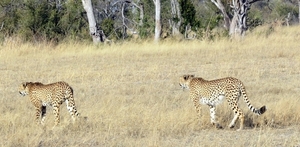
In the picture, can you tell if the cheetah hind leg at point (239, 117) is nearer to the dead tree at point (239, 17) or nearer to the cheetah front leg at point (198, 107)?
the cheetah front leg at point (198, 107)

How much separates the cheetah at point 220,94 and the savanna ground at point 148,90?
0.19 meters

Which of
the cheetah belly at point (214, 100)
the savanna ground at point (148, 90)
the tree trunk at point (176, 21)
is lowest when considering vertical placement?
the savanna ground at point (148, 90)

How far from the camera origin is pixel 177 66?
14.9m

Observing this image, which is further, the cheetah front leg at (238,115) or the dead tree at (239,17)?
the dead tree at (239,17)

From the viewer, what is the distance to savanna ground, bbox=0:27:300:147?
737 centimetres

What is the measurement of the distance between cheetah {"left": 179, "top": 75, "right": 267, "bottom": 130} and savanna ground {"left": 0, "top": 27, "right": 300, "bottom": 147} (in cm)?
19

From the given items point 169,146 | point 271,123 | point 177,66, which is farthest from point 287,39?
point 169,146

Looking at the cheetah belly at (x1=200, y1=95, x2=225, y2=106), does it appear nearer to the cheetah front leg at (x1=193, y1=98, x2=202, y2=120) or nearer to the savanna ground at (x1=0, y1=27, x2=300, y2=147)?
the cheetah front leg at (x1=193, y1=98, x2=202, y2=120)

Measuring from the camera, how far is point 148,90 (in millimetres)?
11391

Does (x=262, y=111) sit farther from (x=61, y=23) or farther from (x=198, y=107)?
(x=61, y=23)

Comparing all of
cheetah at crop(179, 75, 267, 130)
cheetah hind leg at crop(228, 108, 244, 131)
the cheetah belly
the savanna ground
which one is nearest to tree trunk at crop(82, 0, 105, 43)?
the savanna ground

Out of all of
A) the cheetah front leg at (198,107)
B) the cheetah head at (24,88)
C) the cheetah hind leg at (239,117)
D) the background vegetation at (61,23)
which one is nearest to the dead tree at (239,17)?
the background vegetation at (61,23)

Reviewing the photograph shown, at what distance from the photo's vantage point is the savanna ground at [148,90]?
7.37 metres

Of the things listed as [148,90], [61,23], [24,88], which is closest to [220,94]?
[24,88]
